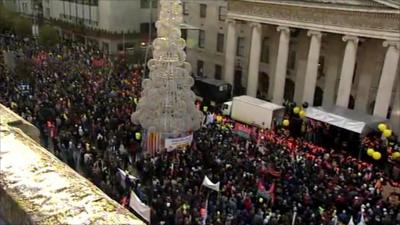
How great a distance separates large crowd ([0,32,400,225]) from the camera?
14086 millimetres

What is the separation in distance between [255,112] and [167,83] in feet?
24.8

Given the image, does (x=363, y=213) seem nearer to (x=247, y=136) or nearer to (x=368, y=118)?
(x=247, y=136)

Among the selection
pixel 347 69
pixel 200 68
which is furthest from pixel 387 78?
pixel 200 68

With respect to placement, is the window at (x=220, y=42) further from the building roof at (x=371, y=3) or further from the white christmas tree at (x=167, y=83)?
the white christmas tree at (x=167, y=83)

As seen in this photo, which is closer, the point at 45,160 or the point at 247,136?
the point at 45,160

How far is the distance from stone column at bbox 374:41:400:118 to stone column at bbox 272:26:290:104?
666 centimetres

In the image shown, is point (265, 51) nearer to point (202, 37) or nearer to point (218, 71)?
point (218, 71)

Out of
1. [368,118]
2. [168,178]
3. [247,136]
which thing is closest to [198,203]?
[168,178]

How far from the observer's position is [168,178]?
16219 mm

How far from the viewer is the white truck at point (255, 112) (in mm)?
24984

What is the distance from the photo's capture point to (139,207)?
13.3m

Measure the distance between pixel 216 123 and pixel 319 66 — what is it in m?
10.2

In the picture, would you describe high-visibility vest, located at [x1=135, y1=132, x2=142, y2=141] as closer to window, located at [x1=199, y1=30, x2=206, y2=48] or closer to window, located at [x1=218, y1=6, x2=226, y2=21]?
window, located at [x1=218, y1=6, x2=226, y2=21]

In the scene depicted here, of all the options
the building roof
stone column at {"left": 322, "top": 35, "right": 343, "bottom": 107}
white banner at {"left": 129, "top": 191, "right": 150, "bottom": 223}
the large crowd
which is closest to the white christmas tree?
the large crowd
